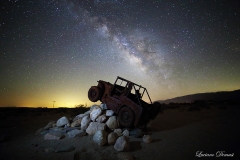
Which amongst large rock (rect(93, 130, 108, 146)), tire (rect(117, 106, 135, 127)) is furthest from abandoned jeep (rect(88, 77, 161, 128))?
large rock (rect(93, 130, 108, 146))

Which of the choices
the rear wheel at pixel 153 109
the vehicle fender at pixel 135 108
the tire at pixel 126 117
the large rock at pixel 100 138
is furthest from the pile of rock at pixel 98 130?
the rear wheel at pixel 153 109

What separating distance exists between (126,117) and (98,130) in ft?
6.25

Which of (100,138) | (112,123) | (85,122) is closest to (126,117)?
(112,123)

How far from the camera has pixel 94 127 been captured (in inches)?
304

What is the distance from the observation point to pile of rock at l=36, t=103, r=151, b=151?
20.6 ft

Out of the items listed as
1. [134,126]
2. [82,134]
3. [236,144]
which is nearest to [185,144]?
[236,144]

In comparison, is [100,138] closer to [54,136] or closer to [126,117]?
[126,117]

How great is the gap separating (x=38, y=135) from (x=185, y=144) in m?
8.30

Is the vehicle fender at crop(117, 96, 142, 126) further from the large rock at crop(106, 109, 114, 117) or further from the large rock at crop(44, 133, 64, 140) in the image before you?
the large rock at crop(44, 133, 64, 140)

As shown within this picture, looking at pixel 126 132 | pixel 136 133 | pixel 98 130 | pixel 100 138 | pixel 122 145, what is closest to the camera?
pixel 122 145

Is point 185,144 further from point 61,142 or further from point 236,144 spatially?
point 61,142

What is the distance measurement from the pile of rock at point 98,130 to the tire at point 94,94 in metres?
0.68

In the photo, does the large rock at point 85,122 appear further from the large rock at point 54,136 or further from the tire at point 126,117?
the tire at point 126,117

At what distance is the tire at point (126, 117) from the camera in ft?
25.2
